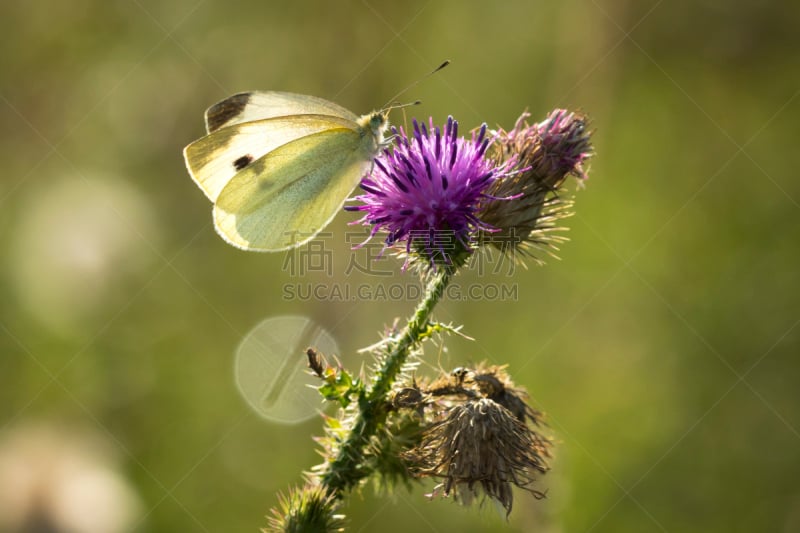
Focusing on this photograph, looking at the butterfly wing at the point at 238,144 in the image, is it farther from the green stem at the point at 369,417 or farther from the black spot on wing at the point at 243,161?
the green stem at the point at 369,417

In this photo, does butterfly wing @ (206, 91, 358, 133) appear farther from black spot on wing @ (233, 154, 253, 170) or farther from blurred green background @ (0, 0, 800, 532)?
blurred green background @ (0, 0, 800, 532)

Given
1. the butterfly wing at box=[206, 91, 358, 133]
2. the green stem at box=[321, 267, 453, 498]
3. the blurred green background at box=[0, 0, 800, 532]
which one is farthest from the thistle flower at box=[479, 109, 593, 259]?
the blurred green background at box=[0, 0, 800, 532]

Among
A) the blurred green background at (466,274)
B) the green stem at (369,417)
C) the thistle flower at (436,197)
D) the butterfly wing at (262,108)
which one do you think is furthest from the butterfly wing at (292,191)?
the blurred green background at (466,274)

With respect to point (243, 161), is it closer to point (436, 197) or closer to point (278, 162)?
point (278, 162)

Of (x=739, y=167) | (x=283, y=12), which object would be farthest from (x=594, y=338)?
(x=283, y=12)

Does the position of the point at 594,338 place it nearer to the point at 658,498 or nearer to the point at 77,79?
the point at 658,498
